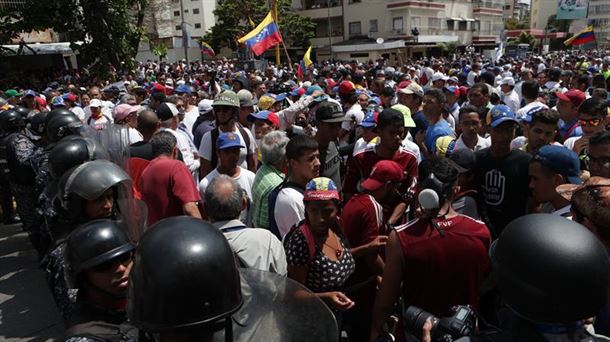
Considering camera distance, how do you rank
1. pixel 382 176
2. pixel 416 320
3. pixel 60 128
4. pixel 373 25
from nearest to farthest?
pixel 416 320 < pixel 382 176 < pixel 60 128 < pixel 373 25

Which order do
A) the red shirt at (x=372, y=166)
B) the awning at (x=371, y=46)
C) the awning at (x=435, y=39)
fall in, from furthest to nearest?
the awning at (x=435, y=39) → the awning at (x=371, y=46) → the red shirt at (x=372, y=166)

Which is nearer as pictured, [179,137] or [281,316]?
[281,316]

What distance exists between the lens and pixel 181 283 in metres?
1.39

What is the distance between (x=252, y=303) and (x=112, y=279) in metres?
0.84

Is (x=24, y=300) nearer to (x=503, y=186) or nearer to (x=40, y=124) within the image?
(x=40, y=124)

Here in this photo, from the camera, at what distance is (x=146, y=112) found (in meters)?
5.02

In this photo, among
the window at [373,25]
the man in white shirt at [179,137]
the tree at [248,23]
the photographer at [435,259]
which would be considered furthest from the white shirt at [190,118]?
the window at [373,25]

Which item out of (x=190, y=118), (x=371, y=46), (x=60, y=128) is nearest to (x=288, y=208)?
(x=60, y=128)

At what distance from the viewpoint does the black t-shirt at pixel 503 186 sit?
3590 mm

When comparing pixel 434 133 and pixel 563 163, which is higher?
pixel 563 163

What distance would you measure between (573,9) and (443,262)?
72.8 m

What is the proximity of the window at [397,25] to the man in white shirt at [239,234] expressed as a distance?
4989cm

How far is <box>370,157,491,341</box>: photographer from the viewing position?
247cm

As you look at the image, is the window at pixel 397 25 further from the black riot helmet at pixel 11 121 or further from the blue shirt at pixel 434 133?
the black riot helmet at pixel 11 121
